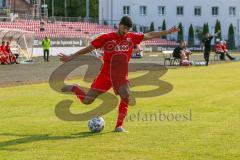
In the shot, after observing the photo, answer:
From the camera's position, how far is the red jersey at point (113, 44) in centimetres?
1228

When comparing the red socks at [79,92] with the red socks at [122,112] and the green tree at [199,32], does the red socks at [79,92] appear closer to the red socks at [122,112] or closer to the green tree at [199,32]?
the red socks at [122,112]

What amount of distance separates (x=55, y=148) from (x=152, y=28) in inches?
3582

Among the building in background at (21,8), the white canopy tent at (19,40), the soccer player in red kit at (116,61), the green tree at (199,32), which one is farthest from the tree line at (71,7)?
the soccer player in red kit at (116,61)

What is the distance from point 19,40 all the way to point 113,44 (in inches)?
1620

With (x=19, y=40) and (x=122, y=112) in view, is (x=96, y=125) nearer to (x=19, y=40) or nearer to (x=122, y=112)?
(x=122, y=112)

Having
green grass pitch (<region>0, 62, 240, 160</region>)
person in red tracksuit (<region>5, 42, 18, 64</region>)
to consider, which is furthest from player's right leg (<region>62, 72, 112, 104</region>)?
person in red tracksuit (<region>5, 42, 18, 64</region>)

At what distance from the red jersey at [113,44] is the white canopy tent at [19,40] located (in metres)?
38.0

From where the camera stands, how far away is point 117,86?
41.0ft

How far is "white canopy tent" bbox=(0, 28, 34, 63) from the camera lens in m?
50.3

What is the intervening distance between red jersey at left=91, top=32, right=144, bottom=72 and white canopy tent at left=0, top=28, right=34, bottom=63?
125ft

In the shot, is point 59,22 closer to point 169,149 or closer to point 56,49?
point 56,49

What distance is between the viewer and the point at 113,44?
12.3 metres

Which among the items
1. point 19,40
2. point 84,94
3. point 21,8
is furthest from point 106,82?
point 21,8

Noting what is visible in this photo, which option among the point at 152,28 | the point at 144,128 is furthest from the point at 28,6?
Answer: the point at 144,128
